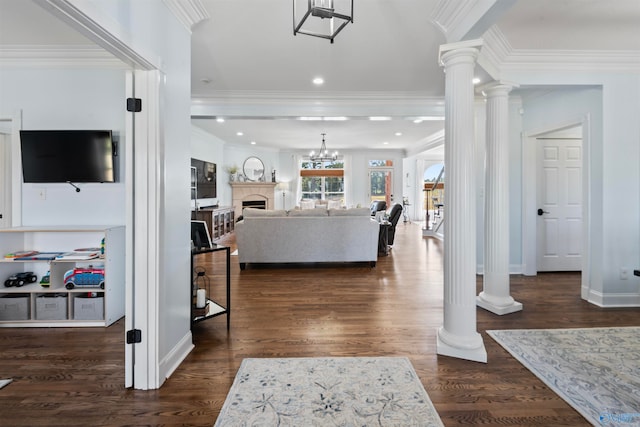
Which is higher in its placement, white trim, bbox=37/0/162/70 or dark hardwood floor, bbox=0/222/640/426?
white trim, bbox=37/0/162/70

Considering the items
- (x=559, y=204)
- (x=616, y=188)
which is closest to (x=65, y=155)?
(x=616, y=188)

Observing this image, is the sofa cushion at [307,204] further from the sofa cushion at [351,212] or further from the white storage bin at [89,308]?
the white storage bin at [89,308]

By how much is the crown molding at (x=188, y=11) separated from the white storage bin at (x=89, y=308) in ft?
8.37

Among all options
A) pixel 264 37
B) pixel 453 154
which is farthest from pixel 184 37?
pixel 453 154

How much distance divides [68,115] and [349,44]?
290 centimetres

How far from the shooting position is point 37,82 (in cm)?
314

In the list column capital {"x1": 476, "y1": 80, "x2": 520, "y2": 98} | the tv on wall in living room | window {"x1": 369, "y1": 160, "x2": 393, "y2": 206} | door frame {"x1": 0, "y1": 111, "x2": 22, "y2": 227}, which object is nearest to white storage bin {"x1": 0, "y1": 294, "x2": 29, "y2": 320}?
door frame {"x1": 0, "y1": 111, "x2": 22, "y2": 227}

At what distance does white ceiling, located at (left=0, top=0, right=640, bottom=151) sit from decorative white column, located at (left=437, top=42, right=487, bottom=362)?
0.35m

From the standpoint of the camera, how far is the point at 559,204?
4.82 metres

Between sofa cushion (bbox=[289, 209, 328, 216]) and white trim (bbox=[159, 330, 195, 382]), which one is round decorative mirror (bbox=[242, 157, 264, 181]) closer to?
sofa cushion (bbox=[289, 209, 328, 216])

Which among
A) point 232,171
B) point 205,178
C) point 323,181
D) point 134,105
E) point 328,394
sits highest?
point 232,171

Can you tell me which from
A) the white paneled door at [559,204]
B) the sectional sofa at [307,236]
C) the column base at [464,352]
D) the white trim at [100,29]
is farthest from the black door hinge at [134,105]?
the white paneled door at [559,204]

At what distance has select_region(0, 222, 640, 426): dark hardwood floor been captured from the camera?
1.79 metres

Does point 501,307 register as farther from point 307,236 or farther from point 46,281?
point 46,281
